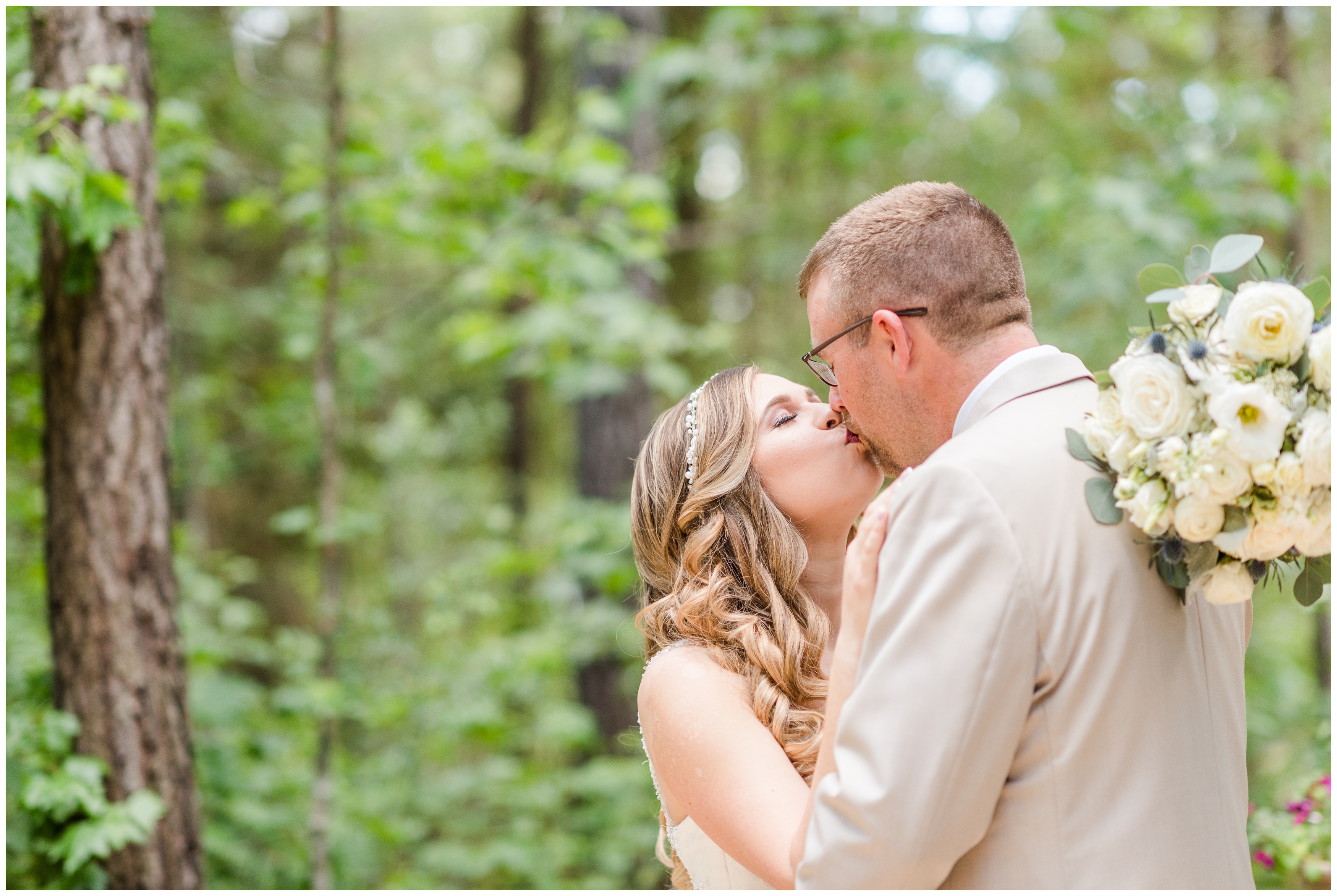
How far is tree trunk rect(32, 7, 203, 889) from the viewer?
334cm

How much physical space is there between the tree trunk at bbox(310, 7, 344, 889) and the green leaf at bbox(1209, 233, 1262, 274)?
3.92 metres

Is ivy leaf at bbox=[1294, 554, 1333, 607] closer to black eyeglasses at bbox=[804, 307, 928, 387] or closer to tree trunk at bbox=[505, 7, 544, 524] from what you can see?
black eyeglasses at bbox=[804, 307, 928, 387]

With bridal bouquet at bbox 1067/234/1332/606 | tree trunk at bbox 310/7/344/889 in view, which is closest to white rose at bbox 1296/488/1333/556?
bridal bouquet at bbox 1067/234/1332/606

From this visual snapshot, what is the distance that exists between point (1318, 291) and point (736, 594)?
149 centimetres

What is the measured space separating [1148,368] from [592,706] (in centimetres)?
535

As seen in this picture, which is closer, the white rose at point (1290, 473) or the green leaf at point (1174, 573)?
the white rose at point (1290, 473)

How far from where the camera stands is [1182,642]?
5.49 ft

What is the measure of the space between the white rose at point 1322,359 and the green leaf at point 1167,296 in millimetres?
203

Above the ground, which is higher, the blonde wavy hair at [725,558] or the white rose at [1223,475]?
the white rose at [1223,475]

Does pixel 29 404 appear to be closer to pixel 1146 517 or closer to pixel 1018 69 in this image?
pixel 1146 517

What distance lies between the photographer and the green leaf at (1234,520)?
151 centimetres

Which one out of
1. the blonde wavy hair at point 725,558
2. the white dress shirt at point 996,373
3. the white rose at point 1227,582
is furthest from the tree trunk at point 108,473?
the white rose at point 1227,582

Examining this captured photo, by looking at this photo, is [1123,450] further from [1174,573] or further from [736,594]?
[736,594]

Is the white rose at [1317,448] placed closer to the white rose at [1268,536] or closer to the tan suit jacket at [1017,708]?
the white rose at [1268,536]
